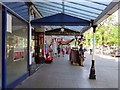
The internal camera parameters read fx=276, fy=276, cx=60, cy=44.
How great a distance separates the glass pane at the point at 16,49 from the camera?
10.0 meters

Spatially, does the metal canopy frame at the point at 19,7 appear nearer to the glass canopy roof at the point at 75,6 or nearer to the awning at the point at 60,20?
the glass canopy roof at the point at 75,6

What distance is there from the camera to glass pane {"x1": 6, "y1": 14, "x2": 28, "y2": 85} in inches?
395

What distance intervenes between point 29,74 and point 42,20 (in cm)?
326

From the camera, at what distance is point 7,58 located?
968 cm

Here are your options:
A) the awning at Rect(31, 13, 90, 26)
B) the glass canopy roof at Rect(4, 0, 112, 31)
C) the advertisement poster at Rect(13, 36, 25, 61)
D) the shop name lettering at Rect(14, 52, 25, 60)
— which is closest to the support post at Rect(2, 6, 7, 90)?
the glass canopy roof at Rect(4, 0, 112, 31)

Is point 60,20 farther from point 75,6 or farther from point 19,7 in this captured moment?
point 19,7

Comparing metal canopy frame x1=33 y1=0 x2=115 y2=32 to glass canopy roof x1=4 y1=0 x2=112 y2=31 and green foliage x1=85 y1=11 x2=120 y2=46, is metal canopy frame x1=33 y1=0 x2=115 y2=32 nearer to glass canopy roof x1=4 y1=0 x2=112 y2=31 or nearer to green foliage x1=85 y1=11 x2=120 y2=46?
glass canopy roof x1=4 y1=0 x2=112 y2=31

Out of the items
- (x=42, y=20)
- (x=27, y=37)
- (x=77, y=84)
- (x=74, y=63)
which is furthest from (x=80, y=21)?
(x=74, y=63)

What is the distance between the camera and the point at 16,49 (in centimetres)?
1140

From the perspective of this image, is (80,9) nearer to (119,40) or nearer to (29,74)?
(29,74)

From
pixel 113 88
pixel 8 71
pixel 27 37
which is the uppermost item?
pixel 27 37

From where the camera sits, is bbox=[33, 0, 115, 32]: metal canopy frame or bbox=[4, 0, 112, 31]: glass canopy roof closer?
bbox=[4, 0, 112, 31]: glass canopy roof

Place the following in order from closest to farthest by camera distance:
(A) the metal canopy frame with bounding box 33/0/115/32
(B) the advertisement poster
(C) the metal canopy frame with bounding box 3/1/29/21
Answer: (C) the metal canopy frame with bounding box 3/1/29/21, (B) the advertisement poster, (A) the metal canopy frame with bounding box 33/0/115/32

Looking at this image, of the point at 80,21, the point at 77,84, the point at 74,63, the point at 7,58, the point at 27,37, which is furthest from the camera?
the point at 74,63
